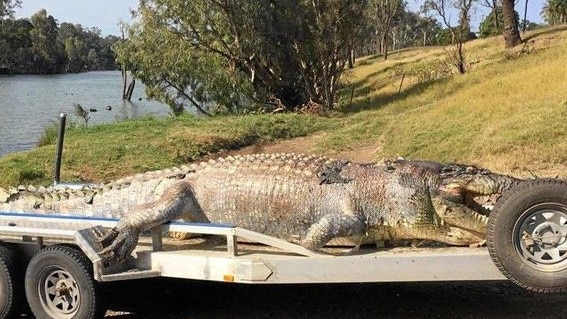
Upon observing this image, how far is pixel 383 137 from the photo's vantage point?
1639cm

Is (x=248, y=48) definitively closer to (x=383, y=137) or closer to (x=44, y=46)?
(x=383, y=137)

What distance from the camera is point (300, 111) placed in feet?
88.1

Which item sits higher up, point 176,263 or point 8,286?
point 176,263

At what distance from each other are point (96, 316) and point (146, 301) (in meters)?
1.06

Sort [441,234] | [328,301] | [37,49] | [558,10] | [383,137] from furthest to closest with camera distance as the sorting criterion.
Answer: [37,49] < [558,10] < [383,137] < [328,301] < [441,234]

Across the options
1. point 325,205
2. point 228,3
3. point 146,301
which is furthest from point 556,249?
point 228,3

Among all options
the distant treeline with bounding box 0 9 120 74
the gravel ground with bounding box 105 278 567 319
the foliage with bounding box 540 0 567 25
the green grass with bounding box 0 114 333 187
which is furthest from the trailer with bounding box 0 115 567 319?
the distant treeline with bounding box 0 9 120 74

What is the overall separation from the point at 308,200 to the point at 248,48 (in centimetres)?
2379

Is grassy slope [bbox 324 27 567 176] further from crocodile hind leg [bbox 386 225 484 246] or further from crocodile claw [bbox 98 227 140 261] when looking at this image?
crocodile claw [bbox 98 227 140 261]

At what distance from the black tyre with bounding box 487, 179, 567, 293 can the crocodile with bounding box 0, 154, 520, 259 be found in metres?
0.54

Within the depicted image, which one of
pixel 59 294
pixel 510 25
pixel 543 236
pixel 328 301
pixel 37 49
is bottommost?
pixel 328 301

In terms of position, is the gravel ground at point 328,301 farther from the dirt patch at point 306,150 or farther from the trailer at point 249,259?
the dirt patch at point 306,150

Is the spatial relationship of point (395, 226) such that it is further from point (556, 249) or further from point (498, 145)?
point (498, 145)

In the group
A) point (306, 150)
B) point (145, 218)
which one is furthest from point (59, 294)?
point (306, 150)
